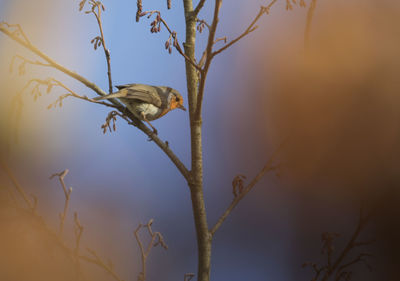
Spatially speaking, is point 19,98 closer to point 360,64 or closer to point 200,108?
point 200,108

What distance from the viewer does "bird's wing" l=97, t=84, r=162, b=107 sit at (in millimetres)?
2004

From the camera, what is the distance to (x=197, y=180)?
136 centimetres

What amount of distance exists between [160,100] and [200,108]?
37.4 inches

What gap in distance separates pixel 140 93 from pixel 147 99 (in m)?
0.05

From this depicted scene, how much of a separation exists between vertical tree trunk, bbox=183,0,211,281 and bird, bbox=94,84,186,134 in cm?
45

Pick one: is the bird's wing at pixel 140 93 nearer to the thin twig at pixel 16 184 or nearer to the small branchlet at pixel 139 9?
the small branchlet at pixel 139 9

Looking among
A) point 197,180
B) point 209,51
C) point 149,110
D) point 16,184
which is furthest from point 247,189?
point 149,110

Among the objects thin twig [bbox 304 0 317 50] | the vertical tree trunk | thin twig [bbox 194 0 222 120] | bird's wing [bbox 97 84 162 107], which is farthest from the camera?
bird's wing [bbox 97 84 162 107]

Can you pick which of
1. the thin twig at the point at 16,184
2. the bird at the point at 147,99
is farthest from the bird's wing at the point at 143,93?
the thin twig at the point at 16,184

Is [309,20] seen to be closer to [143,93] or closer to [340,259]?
[340,259]

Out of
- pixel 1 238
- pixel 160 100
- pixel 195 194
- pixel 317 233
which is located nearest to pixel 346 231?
pixel 317 233

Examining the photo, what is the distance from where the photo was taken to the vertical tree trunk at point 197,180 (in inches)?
51.2

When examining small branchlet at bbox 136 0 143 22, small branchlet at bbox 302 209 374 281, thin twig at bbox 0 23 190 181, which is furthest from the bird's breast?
small branchlet at bbox 302 209 374 281

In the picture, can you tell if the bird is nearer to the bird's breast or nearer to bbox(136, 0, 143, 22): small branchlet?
the bird's breast
